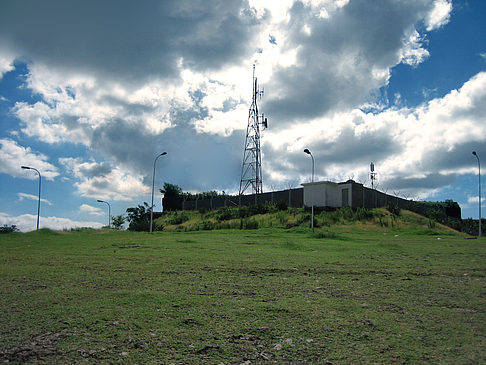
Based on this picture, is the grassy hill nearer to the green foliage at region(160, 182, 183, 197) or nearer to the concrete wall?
the concrete wall

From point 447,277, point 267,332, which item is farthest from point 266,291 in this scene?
point 447,277

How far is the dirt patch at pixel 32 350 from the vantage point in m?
2.83

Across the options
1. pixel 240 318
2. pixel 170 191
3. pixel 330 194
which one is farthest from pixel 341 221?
pixel 170 191

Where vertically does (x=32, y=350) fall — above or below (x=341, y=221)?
below

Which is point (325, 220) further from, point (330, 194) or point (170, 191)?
point (170, 191)

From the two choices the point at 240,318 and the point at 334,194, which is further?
the point at 334,194

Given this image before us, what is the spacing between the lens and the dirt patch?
111 inches

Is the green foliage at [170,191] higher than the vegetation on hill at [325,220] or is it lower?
higher

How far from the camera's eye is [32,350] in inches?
116

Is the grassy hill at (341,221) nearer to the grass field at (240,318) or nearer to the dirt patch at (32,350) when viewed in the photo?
the grass field at (240,318)

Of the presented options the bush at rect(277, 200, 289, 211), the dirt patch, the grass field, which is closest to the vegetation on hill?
the bush at rect(277, 200, 289, 211)

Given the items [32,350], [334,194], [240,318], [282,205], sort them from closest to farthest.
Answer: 1. [32,350]
2. [240,318]
3. [334,194]
4. [282,205]

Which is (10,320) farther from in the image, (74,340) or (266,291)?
(266,291)

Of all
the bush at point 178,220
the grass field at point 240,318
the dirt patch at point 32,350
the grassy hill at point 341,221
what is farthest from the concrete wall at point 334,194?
the dirt patch at point 32,350
